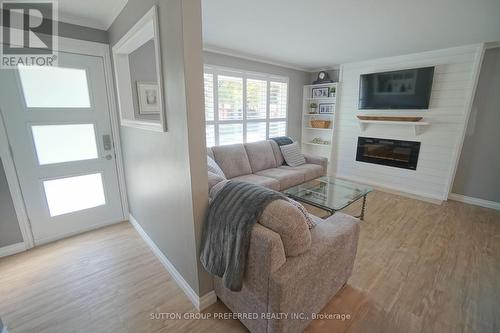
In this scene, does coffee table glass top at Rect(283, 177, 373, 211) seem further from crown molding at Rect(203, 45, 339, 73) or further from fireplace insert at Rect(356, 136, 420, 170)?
crown molding at Rect(203, 45, 339, 73)

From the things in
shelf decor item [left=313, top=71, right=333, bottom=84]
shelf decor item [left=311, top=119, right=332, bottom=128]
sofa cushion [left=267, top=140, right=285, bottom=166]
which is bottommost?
sofa cushion [left=267, top=140, right=285, bottom=166]

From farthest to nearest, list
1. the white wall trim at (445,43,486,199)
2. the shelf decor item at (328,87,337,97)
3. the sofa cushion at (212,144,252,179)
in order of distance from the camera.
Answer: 1. the shelf decor item at (328,87,337,97)
2. the sofa cushion at (212,144,252,179)
3. the white wall trim at (445,43,486,199)

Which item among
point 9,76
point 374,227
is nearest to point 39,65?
point 9,76

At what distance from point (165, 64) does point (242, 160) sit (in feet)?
7.20

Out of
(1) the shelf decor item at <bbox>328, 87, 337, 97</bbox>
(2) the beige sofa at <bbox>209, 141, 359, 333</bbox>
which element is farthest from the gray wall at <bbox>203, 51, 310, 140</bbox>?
(2) the beige sofa at <bbox>209, 141, 359, 333</bbox>

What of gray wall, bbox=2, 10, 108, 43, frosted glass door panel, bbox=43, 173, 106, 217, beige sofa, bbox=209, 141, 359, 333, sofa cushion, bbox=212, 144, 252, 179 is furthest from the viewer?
sofa cushion, bbox=212, 144, 252, 179

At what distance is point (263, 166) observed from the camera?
12.3 ft

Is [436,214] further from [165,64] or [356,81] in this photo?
[165,64]

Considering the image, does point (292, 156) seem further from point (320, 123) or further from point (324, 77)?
point (324, 77)

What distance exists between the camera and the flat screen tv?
3.39m

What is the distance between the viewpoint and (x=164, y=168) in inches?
67.5

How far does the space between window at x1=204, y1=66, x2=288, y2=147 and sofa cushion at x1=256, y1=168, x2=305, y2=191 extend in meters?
Answer: 0.93

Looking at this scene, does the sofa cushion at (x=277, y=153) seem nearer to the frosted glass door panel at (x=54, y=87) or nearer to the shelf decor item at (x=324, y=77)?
the shelf decor item at (x=324, y=77)

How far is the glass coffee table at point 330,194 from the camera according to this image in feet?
7.98
